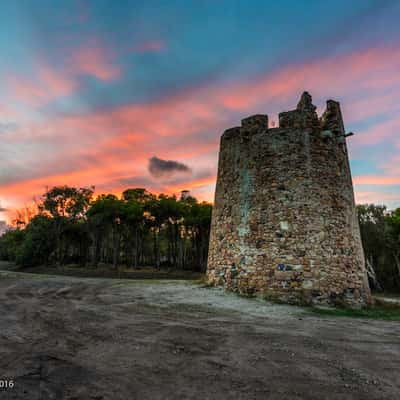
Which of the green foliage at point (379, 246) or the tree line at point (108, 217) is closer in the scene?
the green foliage at point (379, 246)

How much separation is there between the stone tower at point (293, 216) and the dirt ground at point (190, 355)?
334cm

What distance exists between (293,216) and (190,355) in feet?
29.6

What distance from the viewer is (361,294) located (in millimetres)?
12086

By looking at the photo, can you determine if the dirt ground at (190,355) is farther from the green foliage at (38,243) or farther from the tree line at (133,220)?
the green foliage at (38,243)

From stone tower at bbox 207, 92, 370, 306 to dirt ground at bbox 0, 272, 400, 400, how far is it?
132 inches

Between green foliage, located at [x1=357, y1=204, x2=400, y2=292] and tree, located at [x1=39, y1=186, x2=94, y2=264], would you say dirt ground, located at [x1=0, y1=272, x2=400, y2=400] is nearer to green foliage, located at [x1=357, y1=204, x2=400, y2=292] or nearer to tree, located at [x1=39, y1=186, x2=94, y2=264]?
green foliage, located at [x1=357, y1=204, x2=400, y2=292]

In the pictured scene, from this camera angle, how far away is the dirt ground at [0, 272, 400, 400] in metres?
3.46

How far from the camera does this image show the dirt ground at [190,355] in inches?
136

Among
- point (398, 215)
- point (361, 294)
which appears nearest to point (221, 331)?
point (361, 294)
